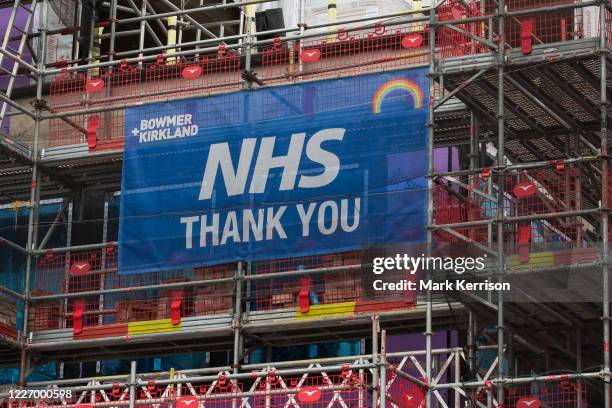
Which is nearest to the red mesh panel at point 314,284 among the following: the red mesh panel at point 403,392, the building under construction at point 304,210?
the building under construction at point 304,210

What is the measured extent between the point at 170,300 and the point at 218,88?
4.16 meters

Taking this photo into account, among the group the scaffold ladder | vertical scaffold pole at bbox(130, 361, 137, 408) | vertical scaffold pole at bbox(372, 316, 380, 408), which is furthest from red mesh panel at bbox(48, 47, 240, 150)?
vertical scaffold pole at bbox(372, 316, 380, 408)

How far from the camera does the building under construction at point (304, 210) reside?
1228 inches

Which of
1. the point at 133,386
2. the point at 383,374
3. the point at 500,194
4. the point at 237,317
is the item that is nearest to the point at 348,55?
→ the point at 237,317

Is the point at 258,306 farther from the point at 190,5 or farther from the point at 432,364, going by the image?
the point at 190,5

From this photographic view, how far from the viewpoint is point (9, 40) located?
39500mm

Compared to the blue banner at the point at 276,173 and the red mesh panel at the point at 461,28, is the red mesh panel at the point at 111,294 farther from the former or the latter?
the red mesh panel at the point at 461,28

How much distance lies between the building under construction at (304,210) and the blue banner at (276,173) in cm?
5

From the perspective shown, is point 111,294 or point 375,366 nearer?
point 375,366

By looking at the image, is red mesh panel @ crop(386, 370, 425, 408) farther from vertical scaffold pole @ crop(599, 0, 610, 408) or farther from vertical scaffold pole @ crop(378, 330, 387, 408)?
vertical scaffold pole @ crop(599, 0, 610, 408)

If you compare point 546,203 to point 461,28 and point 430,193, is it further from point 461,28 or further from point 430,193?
point 461,28

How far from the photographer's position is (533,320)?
3172cm

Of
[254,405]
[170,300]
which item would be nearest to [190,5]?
[170,300]

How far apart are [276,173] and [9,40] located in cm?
720
